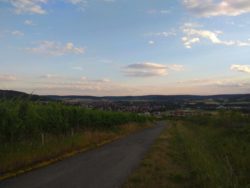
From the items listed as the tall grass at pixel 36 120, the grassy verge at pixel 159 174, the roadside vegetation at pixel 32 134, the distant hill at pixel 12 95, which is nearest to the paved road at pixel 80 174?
the grassy verge at pixel 159 174

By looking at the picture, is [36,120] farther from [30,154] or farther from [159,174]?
[159,174]

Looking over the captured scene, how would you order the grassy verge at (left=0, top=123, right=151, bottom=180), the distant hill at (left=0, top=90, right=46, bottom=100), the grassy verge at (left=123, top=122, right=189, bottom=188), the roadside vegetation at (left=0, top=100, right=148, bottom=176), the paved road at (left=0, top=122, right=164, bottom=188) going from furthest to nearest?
the distant hill at (left=0, top=90, right=46, bottom=100)
the roadside vegetation at (left=0, top=100, right=148, bottom=176)
the grassy verge at (left=0, top=123, right=151, bottom=180)
the grassy verge at (left=123, top=122, right=189, bottom=188)
the paved road at (left=0, top=122, right=164, bottom=188)

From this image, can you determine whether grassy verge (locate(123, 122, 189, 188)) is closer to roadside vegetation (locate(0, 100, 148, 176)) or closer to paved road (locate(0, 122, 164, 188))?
paved road (locate(0, 122, 164, 188))

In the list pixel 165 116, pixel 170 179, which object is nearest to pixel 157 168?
pixel 170 179

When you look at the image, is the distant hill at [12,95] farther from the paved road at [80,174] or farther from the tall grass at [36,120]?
the paved road at [80,174]

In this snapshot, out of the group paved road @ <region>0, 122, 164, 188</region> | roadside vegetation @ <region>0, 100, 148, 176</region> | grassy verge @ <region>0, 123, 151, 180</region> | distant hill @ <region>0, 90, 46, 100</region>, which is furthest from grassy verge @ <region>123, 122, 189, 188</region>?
distant hill @ <region>0, 90, 46, 100</region>

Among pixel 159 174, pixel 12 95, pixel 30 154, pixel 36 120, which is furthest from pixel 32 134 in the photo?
pixel 159 174

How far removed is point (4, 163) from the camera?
1428cm

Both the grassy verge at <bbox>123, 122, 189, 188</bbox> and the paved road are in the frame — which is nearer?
the paved road

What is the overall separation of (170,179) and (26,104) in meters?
9.32

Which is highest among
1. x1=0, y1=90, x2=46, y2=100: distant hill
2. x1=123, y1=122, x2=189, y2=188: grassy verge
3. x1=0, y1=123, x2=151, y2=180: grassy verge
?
x1=0, y1=90, x2=46, y2=100: distant hill

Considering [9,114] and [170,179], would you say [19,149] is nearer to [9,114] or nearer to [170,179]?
[9,114]

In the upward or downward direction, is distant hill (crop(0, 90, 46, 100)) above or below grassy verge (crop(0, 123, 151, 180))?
above

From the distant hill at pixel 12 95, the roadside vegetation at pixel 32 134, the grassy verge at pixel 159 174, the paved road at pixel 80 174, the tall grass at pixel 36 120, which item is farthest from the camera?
the distant hill at pixel 12 95
